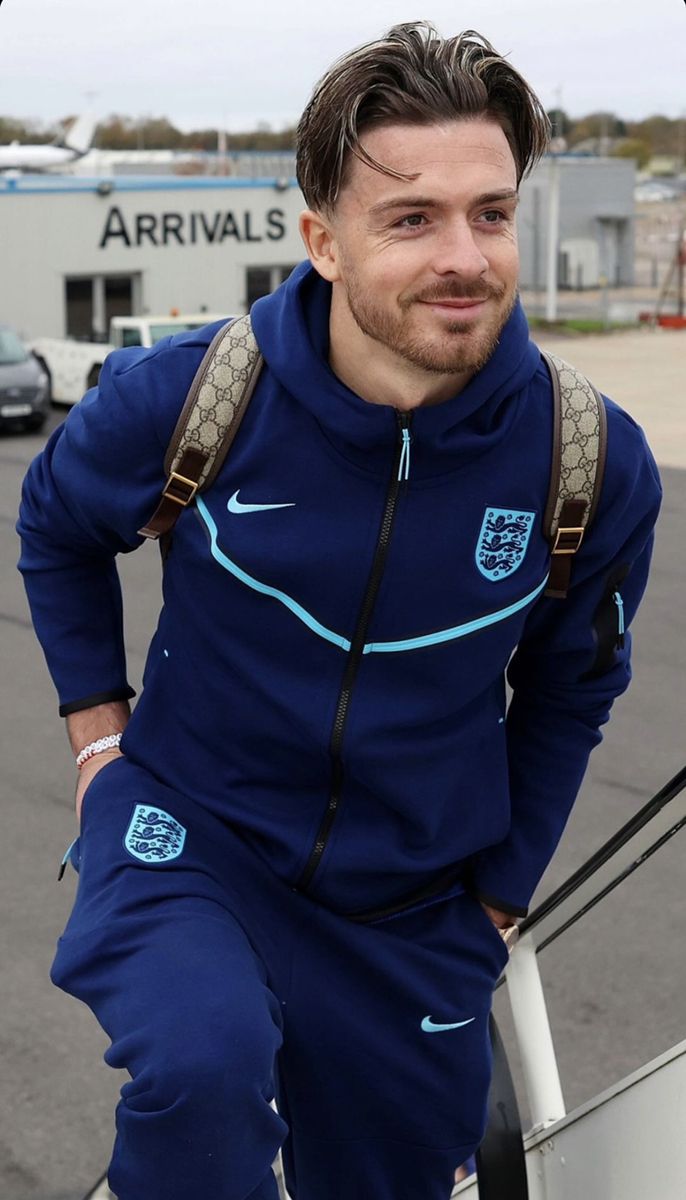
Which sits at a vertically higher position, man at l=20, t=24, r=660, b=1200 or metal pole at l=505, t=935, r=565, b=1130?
man at l=20, t=24, r=660, b=1200

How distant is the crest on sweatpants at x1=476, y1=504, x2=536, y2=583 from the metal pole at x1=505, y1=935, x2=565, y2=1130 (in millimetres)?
602

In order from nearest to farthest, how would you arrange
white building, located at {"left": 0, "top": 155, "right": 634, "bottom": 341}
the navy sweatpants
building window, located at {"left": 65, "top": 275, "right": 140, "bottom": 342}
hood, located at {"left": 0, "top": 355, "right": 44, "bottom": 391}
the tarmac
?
the navy sweatpants, the tarmac, hood, located at {"left": 0, "top": 355, "right": 44, "bottom": 391}, white building, located at {"left": 0, "top": 155, "right": 634, "bottom": 341}, building window, located at {"left": 65, "top": 275, "right": 140, "bottom": 342}

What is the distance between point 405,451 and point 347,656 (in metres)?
0.27

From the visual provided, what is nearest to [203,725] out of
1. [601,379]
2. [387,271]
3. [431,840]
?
[431,840]

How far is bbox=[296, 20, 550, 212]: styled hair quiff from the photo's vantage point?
1.90 metres

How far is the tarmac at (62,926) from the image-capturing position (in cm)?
418

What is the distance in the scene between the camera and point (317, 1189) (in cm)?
230

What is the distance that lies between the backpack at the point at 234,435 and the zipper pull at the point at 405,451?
0.19 metres

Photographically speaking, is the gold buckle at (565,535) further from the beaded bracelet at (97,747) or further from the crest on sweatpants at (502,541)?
the beaded bracelet at (97,747)

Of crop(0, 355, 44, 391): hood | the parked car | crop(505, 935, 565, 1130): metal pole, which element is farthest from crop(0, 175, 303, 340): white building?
crop(505, 935, 565, 1130): metal pole

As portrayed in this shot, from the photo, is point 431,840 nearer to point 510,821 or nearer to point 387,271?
point 510,821

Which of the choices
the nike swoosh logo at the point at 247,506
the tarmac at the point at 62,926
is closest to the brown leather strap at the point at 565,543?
the nike swoosh logo at the point at 247,506

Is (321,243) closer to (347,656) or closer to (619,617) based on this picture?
(347,656)

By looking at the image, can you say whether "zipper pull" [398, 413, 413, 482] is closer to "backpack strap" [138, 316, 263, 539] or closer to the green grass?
"backpack strap" [138, 316, 263, 539]
